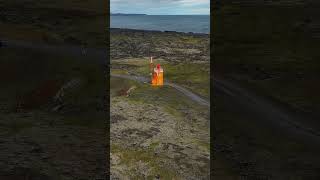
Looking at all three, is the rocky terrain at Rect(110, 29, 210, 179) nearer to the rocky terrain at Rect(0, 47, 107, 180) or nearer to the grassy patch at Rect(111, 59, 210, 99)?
the grassy patch at Rect(111, 59, 210, 99)

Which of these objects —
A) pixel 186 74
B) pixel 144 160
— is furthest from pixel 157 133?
pixel 186 74

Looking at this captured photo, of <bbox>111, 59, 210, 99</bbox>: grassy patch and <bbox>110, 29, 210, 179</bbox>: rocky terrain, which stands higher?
<bbox>111, 59, 210, 99</bbox>: grassy patch

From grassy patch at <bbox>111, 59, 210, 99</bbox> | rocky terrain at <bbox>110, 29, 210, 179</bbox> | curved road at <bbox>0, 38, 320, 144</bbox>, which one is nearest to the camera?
rocky terrain at <bbox>110, 29, 210, 179</bbox>

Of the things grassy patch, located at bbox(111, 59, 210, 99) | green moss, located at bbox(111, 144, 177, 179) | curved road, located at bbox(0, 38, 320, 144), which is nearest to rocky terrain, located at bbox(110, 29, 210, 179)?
green moss, located at bbox(111, 144, 177, 179)

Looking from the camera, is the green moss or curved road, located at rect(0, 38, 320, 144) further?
curved road, located at rect(0, 38, 320, 144)
